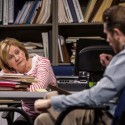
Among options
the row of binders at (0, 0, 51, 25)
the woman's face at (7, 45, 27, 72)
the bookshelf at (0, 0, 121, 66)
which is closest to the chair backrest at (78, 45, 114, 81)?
the woman's face at (7, 45, 27, 72)

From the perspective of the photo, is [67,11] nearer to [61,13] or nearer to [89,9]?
[61,13]

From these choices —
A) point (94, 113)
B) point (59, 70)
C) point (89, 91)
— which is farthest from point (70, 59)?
point (89, 91)

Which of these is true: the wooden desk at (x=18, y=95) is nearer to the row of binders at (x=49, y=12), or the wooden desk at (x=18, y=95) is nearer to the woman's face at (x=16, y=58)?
the woman's face at (x=16, y=58)

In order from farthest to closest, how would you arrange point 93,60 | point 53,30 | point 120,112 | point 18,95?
point 53,30 → point 93,60 → point 18,95 → point 120,112

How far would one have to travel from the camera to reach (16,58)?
8.80 ft

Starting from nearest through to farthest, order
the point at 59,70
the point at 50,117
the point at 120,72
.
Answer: the point at 120,72 → the point at 50,117 → the point at 59,70

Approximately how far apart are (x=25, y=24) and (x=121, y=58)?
89.1 inches

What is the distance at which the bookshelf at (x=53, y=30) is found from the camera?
3.58 m

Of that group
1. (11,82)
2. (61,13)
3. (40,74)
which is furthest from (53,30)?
(11,82)

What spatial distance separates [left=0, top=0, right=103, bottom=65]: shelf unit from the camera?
3578mm

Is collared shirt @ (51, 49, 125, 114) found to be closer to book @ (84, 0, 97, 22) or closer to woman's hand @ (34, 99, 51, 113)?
woman's hand @ (34, 99, 51, 113)

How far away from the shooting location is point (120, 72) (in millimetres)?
1484

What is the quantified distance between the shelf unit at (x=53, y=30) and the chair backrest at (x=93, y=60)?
1141 millimetres

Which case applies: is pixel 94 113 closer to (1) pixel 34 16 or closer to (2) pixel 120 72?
(2) pixel 120 72
